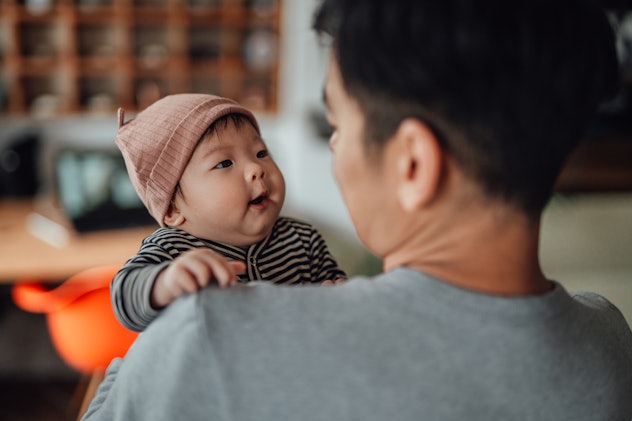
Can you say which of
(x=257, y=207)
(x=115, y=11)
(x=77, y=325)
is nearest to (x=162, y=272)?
(x=257, y=207)

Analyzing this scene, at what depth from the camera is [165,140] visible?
0.79 m

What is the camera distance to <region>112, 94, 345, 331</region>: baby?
79 centimetres

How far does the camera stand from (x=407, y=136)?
0.53 m

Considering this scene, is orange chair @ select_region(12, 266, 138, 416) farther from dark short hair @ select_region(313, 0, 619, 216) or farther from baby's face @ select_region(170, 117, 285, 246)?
dark short hair @ select_region(313, 0, 619, 216)

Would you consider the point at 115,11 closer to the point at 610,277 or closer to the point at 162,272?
the point at 610,277

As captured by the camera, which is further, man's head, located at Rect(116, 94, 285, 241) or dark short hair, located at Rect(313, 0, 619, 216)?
man's head, located at Rect(116, 94, 285, 241)

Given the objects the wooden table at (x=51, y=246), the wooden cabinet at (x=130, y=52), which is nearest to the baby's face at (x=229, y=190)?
the wooden table at (x=51, y=246)

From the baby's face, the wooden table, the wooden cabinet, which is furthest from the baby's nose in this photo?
the wooden cabinet

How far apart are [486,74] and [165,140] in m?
0.43

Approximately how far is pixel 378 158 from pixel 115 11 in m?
3.81

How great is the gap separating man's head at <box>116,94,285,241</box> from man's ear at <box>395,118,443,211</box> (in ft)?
1.00

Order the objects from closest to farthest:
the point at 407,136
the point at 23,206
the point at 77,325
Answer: the point at 407,136 → the point at 77,325 → the point at 23,206

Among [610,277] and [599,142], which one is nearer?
[610,277]

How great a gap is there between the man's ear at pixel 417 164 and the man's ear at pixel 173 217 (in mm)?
375
